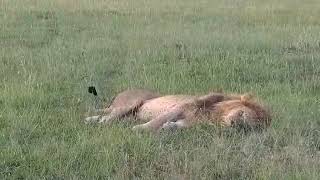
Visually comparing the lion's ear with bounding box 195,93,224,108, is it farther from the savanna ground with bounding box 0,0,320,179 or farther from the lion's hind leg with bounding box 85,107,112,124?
the lion's hind leg with bounding box 85,107,112,124

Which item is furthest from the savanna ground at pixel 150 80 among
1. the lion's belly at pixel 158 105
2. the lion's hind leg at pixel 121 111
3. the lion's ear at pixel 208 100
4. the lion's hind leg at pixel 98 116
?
the lion's belly at pixel 158 105

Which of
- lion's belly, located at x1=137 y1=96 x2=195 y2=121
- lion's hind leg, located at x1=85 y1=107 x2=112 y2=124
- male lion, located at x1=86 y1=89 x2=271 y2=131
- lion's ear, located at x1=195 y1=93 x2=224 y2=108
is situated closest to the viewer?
male lion, located at x1=86 y1=89 x2=271 y2=131

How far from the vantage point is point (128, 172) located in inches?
193

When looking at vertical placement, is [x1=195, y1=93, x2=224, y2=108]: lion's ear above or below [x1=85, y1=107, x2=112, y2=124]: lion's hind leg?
above

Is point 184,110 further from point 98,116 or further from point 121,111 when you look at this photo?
point 98,116

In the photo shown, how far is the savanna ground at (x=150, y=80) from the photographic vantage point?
5.12 metres

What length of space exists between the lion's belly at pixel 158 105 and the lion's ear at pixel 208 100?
4.5 inches

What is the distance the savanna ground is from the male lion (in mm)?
220

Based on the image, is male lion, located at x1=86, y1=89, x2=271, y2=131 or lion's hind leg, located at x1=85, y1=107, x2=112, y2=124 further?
lion's hind leg, located at x1=85, y1=107, x2=112, y2=124

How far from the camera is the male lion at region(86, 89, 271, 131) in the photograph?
637cm

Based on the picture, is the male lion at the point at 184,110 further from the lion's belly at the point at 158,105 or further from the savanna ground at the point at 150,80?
the savanna ground at the point at 150,80

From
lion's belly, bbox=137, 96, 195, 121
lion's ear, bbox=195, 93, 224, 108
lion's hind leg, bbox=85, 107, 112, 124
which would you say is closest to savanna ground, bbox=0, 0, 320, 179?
lion's hind leg, bbox=85, 107, 112, 124

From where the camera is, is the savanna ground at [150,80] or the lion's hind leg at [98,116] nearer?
the savanna ground at [150,80]

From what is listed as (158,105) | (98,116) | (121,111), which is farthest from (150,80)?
(98,116)
